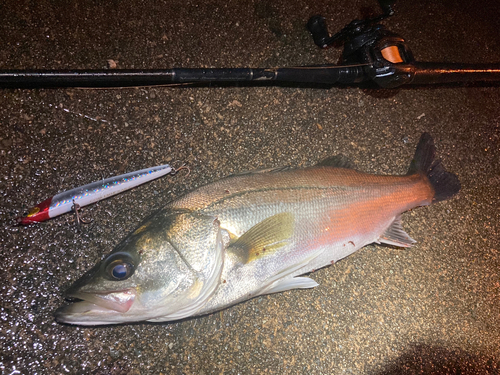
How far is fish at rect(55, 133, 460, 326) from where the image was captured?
1.33 metres

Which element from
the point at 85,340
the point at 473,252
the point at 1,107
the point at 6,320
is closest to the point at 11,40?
the point at 1,107

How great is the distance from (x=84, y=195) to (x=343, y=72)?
5.87 feet

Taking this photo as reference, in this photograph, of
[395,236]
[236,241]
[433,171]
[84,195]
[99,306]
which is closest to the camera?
[99,306]

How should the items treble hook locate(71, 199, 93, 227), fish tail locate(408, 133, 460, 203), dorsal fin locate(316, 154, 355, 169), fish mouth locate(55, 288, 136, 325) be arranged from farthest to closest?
fish tail locate(408, 133, 460, 203) < dorsal fin locate(316, 154, 355, 169) < treble hook locate(71, 199, 93, 227) < fish mouth locate(55, 288, 136, 325)

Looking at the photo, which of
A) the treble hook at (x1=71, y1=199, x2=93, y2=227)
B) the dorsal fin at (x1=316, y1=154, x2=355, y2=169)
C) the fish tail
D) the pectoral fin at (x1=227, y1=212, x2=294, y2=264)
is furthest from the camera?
the fish tail

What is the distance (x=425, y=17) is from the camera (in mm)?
2527

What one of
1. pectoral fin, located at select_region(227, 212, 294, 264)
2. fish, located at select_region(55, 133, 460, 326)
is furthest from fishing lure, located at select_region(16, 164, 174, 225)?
pectoral fin, located at select_region(227, 212, 294, 264)

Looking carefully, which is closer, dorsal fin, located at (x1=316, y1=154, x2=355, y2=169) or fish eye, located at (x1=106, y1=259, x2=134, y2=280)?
fish eye, located at (x1=106, y1=259, x2=134, y2=280)

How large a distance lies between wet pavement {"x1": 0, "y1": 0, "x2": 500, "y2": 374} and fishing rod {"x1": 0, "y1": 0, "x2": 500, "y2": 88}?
0.18 m

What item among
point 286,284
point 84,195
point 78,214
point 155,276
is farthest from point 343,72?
point 78,214

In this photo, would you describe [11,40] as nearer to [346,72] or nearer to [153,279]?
[153,279]

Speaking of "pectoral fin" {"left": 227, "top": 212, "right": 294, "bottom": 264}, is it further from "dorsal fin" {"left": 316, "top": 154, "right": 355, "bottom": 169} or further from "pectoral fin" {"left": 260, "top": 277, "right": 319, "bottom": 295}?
"dorsal fin" {"left": 316, "top": 154, "right": 355, "bottom": 169}

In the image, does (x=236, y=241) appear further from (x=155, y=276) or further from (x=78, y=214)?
(x=78, y=214)

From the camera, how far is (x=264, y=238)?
1.51 meters
